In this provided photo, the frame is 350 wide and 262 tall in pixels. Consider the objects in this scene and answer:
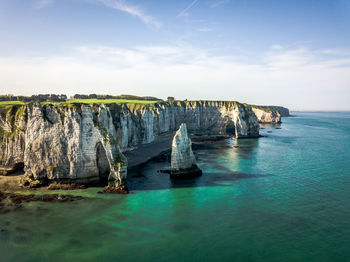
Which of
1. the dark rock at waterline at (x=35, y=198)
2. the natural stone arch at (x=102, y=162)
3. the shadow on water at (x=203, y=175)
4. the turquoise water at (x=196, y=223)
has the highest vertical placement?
the natural stone arch at (x=102, y=162)

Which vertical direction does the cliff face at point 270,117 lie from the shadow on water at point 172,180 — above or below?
above

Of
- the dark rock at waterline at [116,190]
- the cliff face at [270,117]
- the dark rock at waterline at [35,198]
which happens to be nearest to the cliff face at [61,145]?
the dark rock at waterline at [116,190]

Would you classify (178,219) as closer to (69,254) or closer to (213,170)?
(69,254)

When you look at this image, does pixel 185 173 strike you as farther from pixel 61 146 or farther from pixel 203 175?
pixel 61 146

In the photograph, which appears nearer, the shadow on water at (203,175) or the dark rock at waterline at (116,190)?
the dark rock at waterline at (116,190)

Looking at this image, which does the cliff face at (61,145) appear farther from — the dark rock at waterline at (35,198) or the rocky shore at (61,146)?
the dark rock at waterline at (35,198)

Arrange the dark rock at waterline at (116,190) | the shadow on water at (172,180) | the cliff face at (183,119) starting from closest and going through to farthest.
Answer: the dark rock at waterline at (116,190), the shadow on water at (172,180), the cliff face at (183,119)

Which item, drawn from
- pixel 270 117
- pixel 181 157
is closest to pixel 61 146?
pixel 181 157
